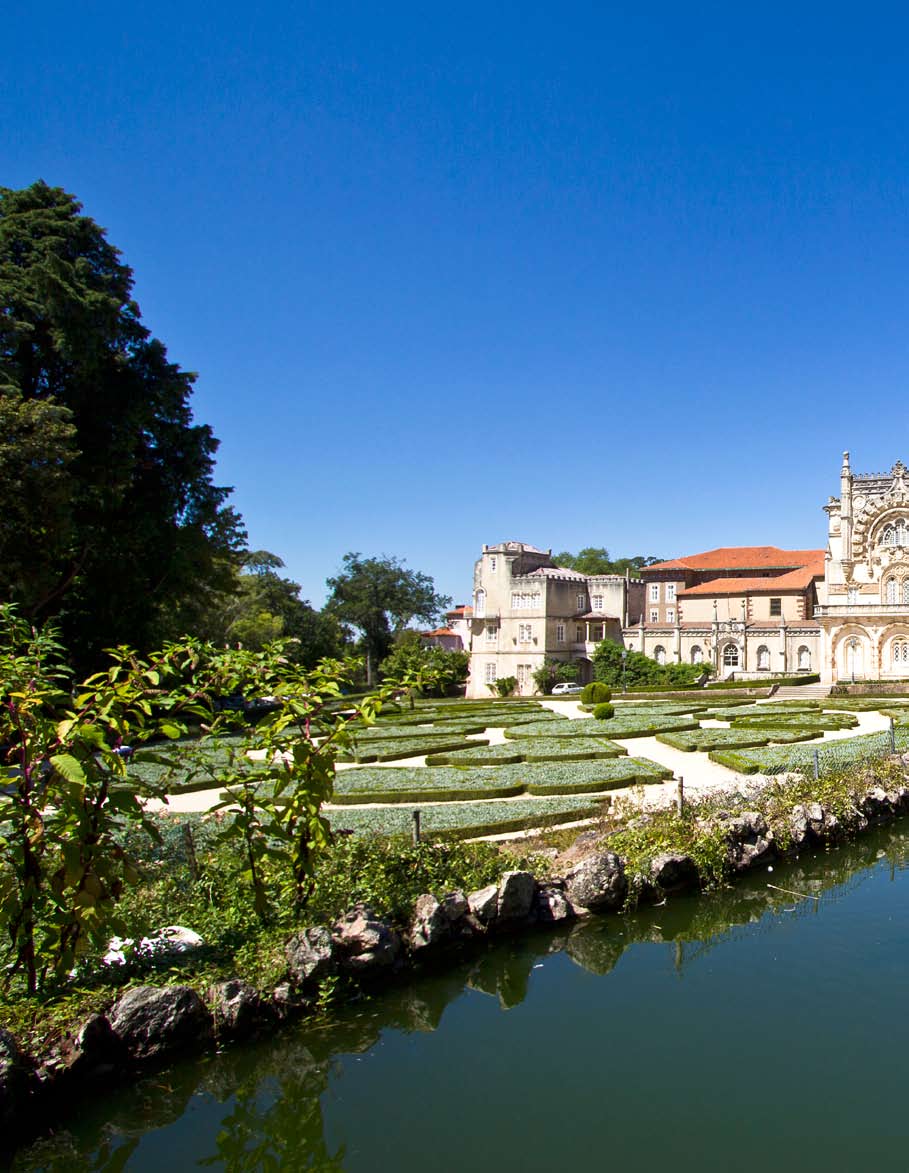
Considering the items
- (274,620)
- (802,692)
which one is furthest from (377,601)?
(802,692)

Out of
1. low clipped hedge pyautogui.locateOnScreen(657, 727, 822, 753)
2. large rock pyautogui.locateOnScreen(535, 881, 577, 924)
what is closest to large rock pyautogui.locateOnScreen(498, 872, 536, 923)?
large rock pyautogui.locateOnScreen(535, 881, 577, 924)

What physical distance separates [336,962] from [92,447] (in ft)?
71.2

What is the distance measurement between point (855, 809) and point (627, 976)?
8170 mm

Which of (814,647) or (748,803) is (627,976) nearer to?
(748,803)

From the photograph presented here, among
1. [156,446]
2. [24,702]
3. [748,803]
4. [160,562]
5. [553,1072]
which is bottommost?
[553,1072]

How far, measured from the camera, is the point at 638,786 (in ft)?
59.4

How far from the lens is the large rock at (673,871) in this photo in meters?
12.1

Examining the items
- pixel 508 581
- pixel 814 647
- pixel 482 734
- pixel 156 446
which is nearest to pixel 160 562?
pixel 156 446

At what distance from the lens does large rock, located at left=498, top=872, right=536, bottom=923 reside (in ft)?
35.1

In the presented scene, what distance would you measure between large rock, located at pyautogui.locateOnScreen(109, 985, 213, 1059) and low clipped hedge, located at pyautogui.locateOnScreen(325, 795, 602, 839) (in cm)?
550

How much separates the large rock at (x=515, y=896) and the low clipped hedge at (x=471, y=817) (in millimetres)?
2640

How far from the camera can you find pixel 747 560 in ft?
205

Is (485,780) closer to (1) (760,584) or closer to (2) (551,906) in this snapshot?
(2) (551,906)

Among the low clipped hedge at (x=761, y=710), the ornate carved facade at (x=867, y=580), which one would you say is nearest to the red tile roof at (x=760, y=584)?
the ornate carved facade at (x=867, y=580)
